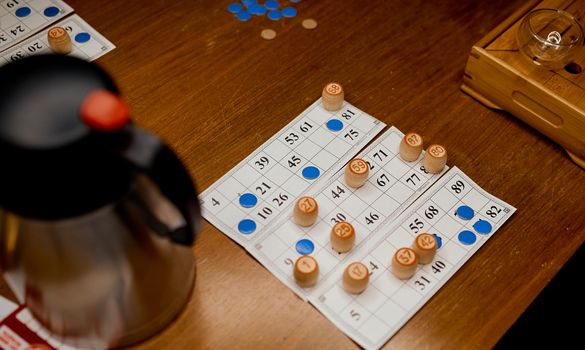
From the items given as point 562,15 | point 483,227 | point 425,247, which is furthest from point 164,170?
point 562,15

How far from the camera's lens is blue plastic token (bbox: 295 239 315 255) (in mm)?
853

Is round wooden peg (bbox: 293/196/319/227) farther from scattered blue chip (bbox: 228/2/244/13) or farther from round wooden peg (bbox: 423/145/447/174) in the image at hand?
scattered blue chip (bbox: 228/2/244/13)

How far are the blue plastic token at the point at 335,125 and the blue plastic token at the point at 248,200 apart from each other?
0.57 ft

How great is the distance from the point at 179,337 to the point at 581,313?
987 millimetres

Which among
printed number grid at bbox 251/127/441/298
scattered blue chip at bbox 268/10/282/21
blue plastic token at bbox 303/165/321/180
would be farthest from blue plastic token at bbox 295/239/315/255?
scattered blue chip at bbox 268/10/282/21

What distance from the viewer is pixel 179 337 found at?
792 millimetres

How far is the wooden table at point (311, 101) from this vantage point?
2.66 ft

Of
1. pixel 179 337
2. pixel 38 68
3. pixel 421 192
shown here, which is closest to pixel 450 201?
pixel 421 192

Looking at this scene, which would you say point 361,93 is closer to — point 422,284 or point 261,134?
point 261,134

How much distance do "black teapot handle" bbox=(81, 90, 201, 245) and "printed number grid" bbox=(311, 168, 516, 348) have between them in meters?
0.29

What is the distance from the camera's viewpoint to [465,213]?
901mm

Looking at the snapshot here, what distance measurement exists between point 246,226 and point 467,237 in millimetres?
303

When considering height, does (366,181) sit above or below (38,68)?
below

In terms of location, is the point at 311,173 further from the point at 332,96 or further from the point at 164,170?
the point at 164,170
